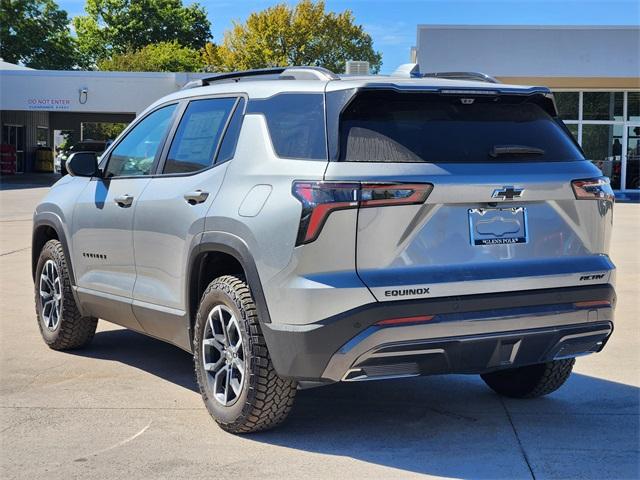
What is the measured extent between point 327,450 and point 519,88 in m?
2.11

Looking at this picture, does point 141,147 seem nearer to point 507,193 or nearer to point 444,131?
point 444,131

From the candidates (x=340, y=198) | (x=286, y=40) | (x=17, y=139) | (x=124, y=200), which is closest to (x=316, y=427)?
(x=340, y=198)

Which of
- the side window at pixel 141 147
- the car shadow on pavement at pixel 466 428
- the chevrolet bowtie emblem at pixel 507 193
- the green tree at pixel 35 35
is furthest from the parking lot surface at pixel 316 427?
the green tree at pixel 35 35

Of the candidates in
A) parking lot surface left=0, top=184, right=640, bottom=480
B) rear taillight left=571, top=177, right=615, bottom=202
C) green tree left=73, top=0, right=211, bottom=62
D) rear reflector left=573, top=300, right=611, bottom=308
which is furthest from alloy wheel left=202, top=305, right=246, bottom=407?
green tree left=73, top=0, right=211, bottom=62

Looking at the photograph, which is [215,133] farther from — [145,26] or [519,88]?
[145,26]

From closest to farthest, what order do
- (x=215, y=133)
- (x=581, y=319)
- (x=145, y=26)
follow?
(x=581, y=319), (x=215, y=133), (x=145, y=26)

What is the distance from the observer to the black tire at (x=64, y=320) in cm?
653

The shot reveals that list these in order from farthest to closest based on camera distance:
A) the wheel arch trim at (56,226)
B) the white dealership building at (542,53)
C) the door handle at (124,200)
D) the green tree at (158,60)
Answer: the green tree at (158,60) < the white dealership building at (542,53) < the wheel arch trim at (56,226) < the door handle at (124,200)

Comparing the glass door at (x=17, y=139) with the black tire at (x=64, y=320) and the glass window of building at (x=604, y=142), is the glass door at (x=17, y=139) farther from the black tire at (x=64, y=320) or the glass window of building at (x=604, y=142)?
the black tire at (x=64, y=320)

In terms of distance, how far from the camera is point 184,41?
77.4 m

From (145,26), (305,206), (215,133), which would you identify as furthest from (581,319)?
(145,26)

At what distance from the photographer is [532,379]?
5.41m

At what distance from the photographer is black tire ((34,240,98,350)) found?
6531 millimetres

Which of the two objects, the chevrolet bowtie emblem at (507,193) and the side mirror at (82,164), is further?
the side mirror at (82,164)
